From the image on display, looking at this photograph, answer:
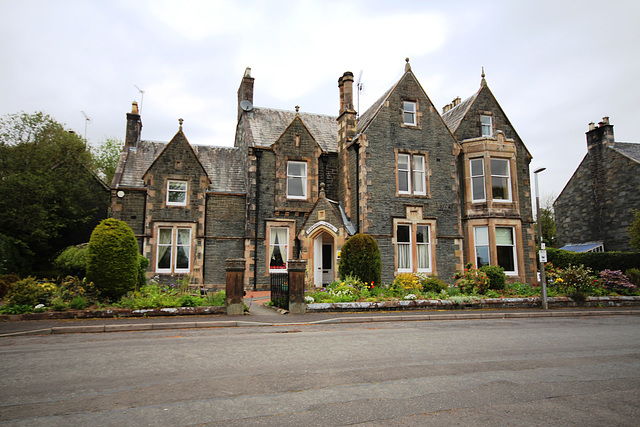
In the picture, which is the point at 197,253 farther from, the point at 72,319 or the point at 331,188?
the point at 72,319

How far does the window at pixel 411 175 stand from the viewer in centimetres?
2145

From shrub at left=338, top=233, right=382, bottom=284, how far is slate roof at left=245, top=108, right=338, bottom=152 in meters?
8.42

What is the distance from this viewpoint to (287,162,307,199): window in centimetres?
2291

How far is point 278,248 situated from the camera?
22.4m

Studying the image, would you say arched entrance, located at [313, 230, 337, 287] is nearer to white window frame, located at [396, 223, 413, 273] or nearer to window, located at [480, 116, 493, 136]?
white window frame, located at [396, 223, 413, 273]

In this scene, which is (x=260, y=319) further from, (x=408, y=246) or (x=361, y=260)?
(x=408, y=246)

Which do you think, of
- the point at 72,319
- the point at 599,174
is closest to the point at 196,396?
the point at 72,319

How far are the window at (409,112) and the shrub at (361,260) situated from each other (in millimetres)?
8299

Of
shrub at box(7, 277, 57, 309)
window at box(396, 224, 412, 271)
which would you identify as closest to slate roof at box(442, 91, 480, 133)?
window at box(396, 224, 412, 271)

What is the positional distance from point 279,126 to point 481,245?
13.3 meters

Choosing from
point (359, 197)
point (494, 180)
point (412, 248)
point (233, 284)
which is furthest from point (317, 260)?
point (494, 180)

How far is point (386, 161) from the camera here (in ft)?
69.3

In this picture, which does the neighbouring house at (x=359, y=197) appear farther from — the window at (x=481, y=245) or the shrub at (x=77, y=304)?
the shrub at (x=77, y=304)

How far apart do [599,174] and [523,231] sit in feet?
39.6
